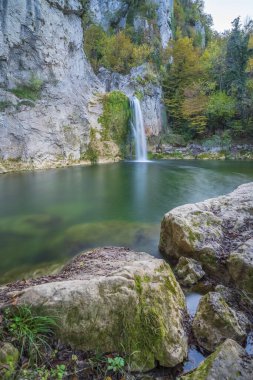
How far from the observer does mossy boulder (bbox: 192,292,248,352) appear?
311cm

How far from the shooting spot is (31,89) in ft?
65.2

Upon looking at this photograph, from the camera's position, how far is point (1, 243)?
6.57 meters

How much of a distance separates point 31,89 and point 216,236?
19053 millimetres

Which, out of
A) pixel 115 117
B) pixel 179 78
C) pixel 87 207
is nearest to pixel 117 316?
pixel 87 207

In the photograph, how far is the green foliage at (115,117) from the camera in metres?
24.9

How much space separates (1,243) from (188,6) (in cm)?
5671

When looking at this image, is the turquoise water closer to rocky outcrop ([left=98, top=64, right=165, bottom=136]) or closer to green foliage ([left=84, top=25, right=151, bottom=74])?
rocky outcrop ([left=98, top=64, right=165, bottom=136])

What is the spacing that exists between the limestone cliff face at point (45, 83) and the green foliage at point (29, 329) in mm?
17192

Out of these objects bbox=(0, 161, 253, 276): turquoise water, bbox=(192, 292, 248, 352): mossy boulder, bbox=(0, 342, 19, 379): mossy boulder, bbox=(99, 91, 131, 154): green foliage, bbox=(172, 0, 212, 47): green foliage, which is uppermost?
bbox=(172, 0, 212, 47): green foliage

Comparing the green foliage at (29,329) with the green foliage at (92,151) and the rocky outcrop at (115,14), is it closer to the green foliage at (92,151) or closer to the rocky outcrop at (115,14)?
the green foliage at (92,151)

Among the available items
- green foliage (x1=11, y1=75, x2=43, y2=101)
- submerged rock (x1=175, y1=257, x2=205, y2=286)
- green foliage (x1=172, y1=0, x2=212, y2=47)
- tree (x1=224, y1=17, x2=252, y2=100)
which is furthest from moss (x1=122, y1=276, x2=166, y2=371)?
green foliage (x1=172, y1=0, x2=212, y2=47)

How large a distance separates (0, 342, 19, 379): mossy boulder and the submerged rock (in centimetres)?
300

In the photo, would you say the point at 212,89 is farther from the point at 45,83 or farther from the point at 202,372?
the point at 202,372

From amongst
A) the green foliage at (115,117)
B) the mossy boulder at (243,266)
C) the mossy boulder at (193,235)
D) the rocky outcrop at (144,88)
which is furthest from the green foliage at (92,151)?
the mossy boulder at (243,266)
